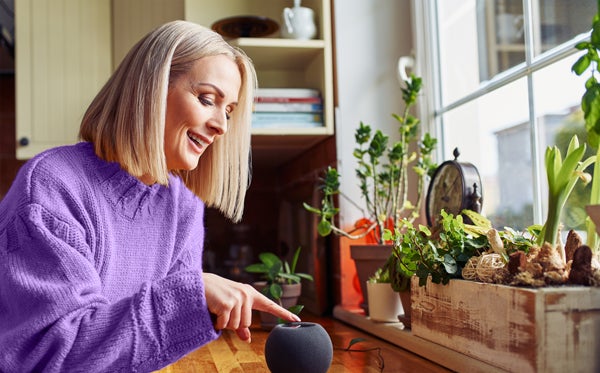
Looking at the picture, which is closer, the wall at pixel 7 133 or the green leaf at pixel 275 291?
the green leaf at pixel 275 291

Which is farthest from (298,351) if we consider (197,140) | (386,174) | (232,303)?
(386,174)

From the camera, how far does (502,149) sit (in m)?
1.55

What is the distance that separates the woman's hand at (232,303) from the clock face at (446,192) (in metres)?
0.59

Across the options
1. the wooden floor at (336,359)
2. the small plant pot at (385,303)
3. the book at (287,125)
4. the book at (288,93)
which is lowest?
the wooden floor at (336,359)

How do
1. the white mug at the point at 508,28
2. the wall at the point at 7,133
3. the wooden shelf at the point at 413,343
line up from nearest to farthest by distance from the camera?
the wooden shelf at the point at 413,343
the white mug at the point at 508,28
the wall at the point at 7,133

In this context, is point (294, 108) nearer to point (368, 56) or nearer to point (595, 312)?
point (368, 56)

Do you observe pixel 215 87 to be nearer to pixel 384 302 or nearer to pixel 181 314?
pixel 181 314

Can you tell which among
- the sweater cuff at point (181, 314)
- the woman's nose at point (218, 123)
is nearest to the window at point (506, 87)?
the woman's nose at point (218, 123)

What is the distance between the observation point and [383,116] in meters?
1.97

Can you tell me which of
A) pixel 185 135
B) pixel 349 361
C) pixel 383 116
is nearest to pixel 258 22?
pixel 383 116

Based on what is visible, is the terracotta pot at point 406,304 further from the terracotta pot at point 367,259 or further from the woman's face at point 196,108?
the woman's face at point 196,108

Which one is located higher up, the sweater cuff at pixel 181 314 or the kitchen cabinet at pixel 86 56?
the kitchen cabinet at pixel 86 56

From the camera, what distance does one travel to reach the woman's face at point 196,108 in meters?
1.06

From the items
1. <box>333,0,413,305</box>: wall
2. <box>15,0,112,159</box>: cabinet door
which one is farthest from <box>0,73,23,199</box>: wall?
<box>333,0,413,305</box>: wall
